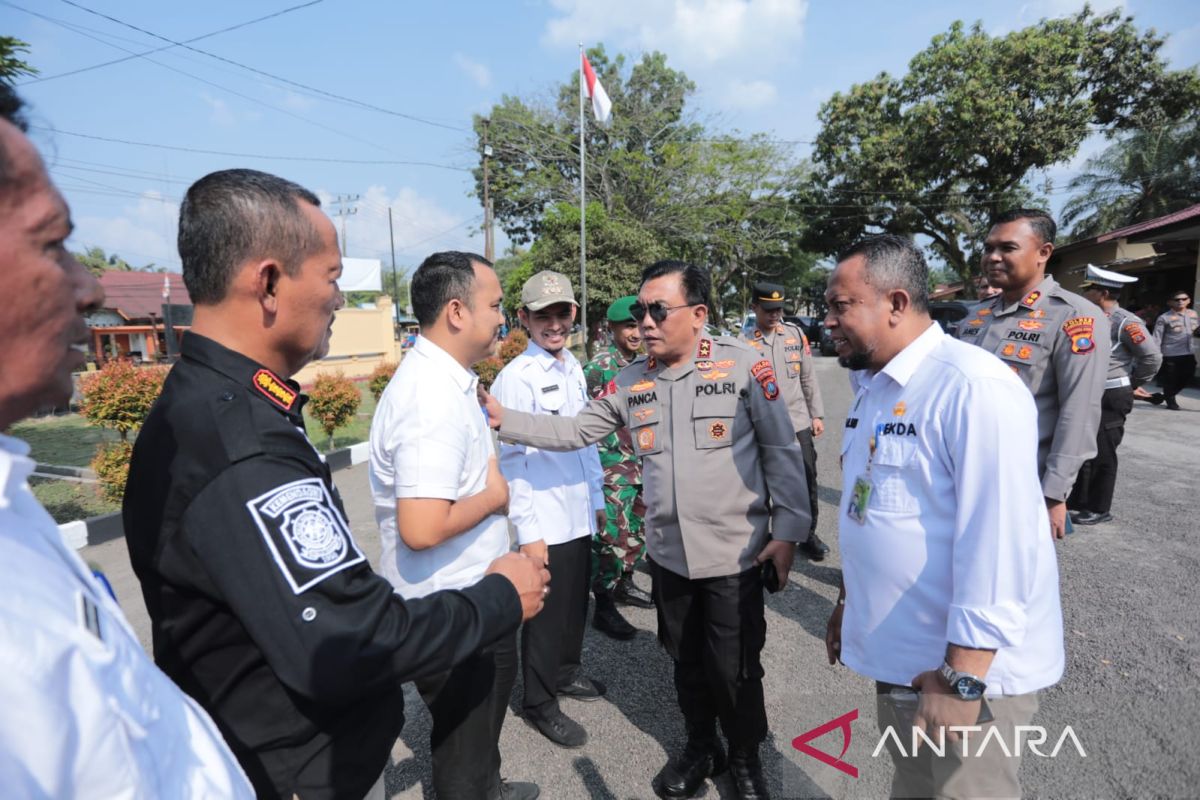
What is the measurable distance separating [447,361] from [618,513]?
2347mm

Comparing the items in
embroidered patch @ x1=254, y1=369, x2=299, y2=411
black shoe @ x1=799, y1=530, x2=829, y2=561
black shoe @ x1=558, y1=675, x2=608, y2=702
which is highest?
embroidered patch @ x1=254, y1=369, x2=299, y2=411

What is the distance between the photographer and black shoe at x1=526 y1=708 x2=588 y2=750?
2.65 metres

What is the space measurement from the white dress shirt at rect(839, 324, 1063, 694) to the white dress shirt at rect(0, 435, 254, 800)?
4.75ft

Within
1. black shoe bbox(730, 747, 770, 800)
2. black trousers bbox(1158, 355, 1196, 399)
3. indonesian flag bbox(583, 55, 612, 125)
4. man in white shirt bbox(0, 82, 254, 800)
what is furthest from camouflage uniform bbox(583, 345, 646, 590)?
indonesian flag bbox(583, 55, 612, 125)

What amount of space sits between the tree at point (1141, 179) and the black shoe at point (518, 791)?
25.4 m

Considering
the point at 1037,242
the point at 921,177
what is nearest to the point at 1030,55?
the point at 921,177

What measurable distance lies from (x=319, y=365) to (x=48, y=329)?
17633 mm

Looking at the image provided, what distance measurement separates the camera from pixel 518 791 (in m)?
2.34

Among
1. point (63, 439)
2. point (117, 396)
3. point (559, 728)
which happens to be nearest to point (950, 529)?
point (559, 728)

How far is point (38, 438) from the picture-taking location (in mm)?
10203

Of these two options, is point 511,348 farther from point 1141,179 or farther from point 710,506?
point 1141,179

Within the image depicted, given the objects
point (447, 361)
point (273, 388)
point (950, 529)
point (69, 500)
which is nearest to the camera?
point (273, 388)

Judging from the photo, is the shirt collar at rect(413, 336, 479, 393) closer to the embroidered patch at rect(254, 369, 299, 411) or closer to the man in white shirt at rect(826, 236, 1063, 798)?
the embroidered patch at rect(254, 369, 299, 411)

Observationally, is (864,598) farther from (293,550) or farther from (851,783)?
(293,550)
